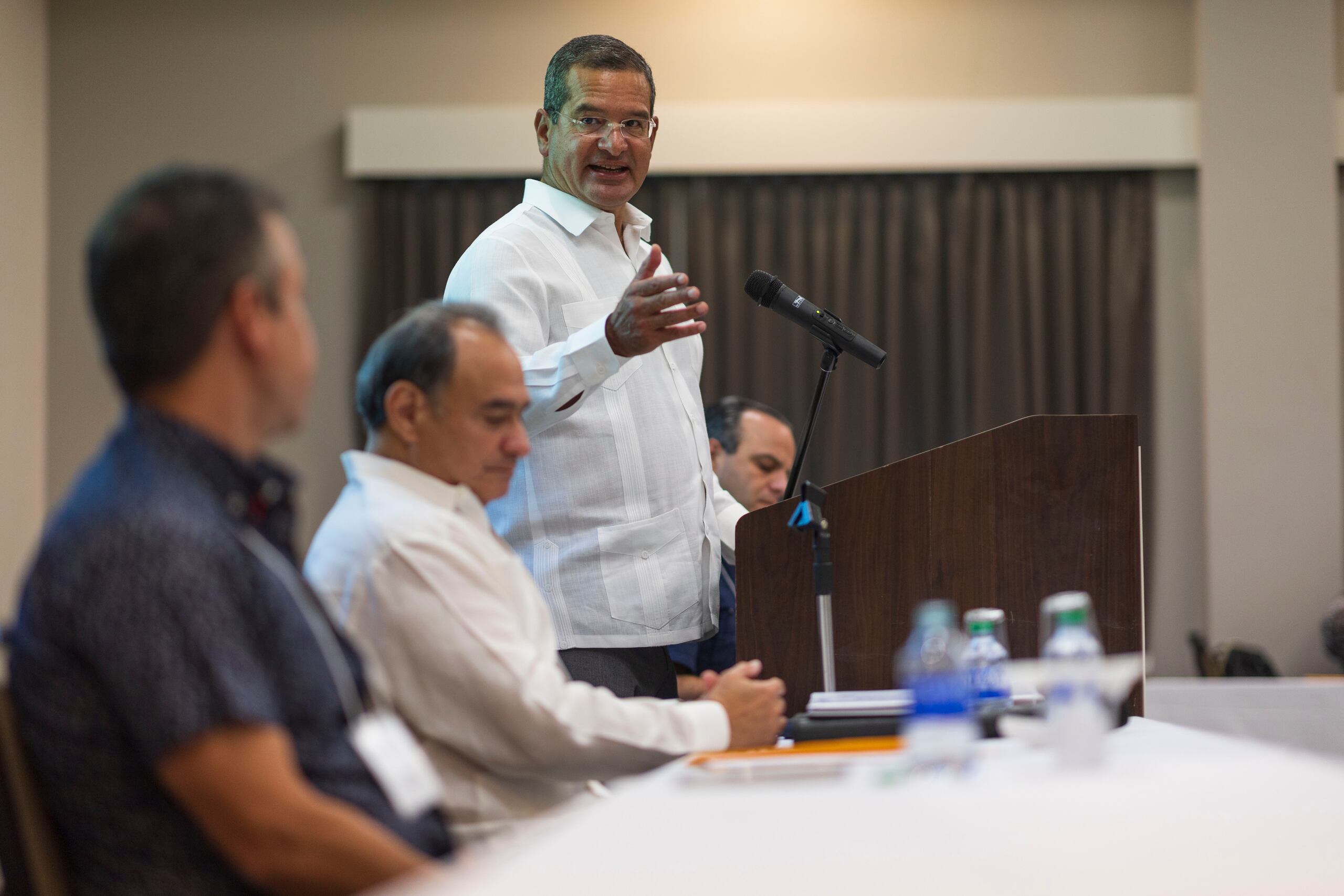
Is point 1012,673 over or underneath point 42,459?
underneath

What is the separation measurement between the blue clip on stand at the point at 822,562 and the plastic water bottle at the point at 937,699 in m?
0.51

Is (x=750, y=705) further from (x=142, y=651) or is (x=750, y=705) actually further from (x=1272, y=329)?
(x=1272, y=329)

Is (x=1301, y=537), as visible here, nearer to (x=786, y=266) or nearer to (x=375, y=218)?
(x=786, y=266)

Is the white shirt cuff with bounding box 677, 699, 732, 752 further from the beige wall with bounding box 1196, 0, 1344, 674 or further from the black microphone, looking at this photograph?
the beige wall with bounding box 1196, 0, 1344, 674

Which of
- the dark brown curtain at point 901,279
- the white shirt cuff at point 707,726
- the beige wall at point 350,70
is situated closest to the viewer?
the white shirt cuff at point 707,726

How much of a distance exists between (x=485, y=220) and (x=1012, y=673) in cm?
402

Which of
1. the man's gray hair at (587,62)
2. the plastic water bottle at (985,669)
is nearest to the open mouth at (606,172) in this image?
the man's gray hair at (587,62)

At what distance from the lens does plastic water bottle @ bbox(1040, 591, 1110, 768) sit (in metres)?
1.20

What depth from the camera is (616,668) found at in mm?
2219

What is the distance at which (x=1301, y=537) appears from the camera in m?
5.14

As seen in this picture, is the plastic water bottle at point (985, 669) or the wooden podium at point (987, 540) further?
the wooden podium at point (987, 540)

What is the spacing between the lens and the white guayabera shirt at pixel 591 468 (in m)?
2.21

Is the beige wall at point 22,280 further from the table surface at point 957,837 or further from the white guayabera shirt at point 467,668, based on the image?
the table surface at point 957,837

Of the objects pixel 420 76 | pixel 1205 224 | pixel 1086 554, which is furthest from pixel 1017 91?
pixel 1086 554
